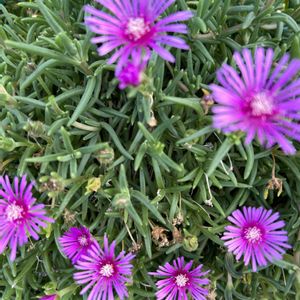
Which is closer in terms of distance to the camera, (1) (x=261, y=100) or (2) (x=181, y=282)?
(1) (x=261, y=100)

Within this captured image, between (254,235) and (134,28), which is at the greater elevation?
(134,28)

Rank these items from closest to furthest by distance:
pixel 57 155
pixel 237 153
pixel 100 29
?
1. pixel 100 29
2. pixel 57 155
3. pixel 237 153

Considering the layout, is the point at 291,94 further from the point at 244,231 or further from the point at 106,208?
the point at 106,208

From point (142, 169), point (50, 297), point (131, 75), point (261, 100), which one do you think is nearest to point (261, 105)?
point (261, 100)

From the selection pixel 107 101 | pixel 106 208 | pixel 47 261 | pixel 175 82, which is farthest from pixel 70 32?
pixel 47 261

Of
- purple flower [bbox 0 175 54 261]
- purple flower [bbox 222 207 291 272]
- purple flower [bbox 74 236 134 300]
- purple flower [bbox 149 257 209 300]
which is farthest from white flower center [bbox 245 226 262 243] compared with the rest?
purple flower [bbox 0 175 54 261]

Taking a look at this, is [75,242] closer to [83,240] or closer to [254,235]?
[83,240]

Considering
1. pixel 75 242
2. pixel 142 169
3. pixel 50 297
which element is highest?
pixel 142 169
